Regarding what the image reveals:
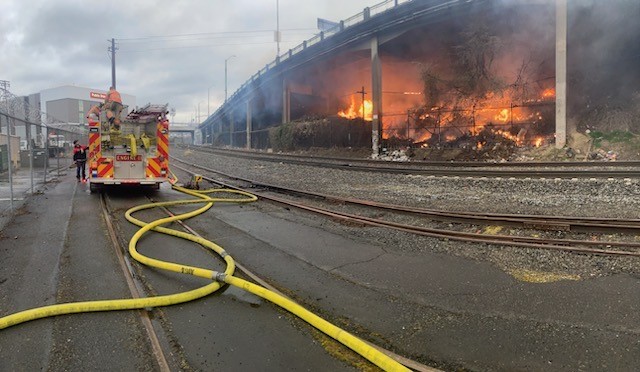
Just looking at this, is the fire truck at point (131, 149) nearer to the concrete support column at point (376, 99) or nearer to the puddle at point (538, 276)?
the puddle at point (538, 276)

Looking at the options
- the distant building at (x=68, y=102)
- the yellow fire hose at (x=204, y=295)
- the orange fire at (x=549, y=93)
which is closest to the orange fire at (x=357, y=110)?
the orange fire at (x=549, y=93)

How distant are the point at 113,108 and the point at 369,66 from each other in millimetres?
30065

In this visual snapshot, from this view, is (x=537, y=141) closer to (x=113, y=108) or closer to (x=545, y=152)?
(x=545, y=152)

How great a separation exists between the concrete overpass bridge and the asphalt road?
22.1 metres

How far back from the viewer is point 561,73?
806 inches

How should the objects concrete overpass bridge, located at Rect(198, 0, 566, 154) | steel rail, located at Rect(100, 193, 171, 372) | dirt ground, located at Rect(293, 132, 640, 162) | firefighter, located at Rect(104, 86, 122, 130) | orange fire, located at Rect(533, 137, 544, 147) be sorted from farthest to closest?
concrete overpass bridge, located at Rect(198, 0, 566, 154)
orange fire, located at Rect(533, 137, 544, 147)
dirt ground, located at Rect(293, 132, 640, 162)
firefighter, located at Rect(104, 86, 122, 130)
steel rail, located at Rect(100, 193, 171, 372)

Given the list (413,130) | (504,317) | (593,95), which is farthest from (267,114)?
(504,317)

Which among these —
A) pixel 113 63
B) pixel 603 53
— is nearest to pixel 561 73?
pixel 603 53

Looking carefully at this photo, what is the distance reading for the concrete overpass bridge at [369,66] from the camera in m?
24.9

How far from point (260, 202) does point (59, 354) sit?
7632mm

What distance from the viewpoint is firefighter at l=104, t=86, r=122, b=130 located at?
36.5 feet

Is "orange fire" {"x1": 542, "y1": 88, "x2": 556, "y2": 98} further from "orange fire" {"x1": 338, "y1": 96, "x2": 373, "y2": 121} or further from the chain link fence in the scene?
the chain link fence

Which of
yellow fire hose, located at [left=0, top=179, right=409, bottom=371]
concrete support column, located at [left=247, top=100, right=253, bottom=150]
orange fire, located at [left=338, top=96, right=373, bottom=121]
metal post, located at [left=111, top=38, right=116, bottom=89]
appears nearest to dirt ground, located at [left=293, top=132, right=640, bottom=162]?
orange fire, located at [left=338, top=96, right=373, bottom=121]

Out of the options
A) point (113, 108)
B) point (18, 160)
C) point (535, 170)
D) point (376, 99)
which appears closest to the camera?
point (113, 108)
